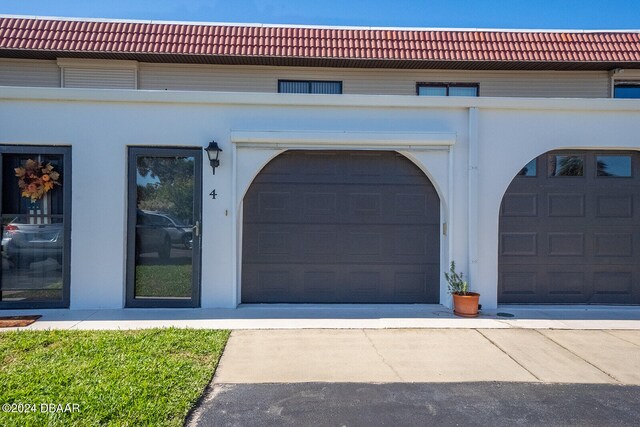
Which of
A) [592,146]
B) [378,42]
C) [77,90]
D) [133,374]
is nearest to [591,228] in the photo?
[592,146]

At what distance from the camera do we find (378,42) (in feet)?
32.9

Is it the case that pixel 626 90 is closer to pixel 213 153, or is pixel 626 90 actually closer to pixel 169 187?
pixel 213 153

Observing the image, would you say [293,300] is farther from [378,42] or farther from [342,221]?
[378,42]

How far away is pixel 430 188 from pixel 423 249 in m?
0.98

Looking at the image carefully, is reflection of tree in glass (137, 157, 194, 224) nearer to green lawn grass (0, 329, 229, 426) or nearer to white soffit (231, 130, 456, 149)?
white soffit (231, 130, 456, 149)

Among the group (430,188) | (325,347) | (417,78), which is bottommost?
(325,347)

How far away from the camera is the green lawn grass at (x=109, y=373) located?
3.21 metres

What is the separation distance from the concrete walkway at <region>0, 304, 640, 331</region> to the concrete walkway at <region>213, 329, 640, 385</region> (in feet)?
0.88

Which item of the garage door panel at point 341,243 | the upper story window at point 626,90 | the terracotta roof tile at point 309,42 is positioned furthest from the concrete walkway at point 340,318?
the upper story window at point 626,90

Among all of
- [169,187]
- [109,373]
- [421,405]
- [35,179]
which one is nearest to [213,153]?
[169,187]

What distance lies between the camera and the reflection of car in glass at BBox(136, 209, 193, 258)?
665 cm

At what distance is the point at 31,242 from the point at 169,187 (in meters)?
2.16

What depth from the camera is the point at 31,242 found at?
654 cm

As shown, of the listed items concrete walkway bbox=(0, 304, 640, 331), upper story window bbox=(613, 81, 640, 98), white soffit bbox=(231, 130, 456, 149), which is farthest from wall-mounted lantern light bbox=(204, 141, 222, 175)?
upper story window bbox=(613, 81, 640, 98)
